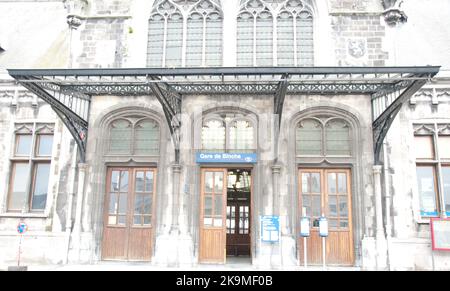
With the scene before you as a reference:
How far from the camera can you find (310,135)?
462 inches

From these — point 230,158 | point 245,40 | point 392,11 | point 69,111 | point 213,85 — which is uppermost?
point 392,11

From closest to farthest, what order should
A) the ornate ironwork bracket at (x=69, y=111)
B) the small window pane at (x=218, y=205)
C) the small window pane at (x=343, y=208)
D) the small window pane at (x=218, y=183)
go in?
the ornate ironwork bracket at (x=69, y=111) → the small window pane at (x=343, y=208) → the small window pane at (x=218, y=205) → the small window pane at (x=218, y=183)

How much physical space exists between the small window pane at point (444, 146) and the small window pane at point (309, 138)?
360 centimetres

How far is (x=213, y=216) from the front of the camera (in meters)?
11.3

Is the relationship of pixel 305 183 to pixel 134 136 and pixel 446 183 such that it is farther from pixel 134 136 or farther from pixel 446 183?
pixel 134 136

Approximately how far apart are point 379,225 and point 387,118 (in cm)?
300

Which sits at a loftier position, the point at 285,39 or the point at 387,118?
the point at 285,39

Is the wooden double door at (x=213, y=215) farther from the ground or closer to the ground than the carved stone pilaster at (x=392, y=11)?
closer to the ground

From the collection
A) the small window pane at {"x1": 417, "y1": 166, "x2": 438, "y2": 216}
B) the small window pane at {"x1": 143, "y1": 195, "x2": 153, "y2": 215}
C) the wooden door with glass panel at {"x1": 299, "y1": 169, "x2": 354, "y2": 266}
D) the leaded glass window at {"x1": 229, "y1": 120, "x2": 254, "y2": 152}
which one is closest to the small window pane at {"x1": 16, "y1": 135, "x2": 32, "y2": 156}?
the small window pane at {"x1": 143, "y1": 195, "x2": 153, "y2": 215}

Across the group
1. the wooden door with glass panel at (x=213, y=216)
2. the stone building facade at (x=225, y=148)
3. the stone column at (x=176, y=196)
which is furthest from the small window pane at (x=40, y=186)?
the wooden door with glass panel at (x=213, y=216)

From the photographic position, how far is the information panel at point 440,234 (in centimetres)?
1049

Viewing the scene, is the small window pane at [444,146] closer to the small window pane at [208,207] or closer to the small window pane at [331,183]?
the small window pane at [331,183]

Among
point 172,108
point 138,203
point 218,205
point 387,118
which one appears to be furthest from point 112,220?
point 387,118

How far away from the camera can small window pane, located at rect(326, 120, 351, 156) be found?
11586mm
